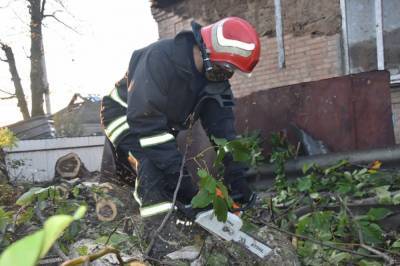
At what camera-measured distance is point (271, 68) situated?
303 inches

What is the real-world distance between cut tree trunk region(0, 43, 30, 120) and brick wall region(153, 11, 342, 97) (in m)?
10.9

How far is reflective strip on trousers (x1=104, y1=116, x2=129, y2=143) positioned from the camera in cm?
342

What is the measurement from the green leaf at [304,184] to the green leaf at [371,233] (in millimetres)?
902

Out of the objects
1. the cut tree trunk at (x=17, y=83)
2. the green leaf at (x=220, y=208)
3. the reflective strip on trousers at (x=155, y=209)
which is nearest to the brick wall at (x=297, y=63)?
the reflective strip on trousers at (x=155, y=209)

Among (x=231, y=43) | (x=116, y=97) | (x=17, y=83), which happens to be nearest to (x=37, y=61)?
(x=17, y=83)

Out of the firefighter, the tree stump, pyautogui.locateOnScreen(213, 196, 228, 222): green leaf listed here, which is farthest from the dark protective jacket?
the tree stump

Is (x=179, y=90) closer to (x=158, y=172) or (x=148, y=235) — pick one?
(x=158, y=172)

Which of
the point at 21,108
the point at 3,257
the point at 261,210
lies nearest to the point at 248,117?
the point at 261,210

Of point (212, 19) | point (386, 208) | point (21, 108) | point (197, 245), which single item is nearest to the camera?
point (197, 245)

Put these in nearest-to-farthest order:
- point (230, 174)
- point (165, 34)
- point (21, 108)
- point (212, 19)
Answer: point (230, 174), point (212, 19), point (165, 34), point (21, 108)

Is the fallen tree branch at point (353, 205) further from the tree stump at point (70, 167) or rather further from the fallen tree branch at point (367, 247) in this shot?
the tree stump at point (70, 167)

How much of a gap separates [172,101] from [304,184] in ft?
4.06

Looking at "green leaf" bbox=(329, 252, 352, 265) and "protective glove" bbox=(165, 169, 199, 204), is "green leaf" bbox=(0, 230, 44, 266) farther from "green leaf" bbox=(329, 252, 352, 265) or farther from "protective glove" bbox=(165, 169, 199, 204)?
"protective glove" bbox=(165, 169, 199, 204)

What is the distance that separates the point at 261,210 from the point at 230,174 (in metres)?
A: 0.37
